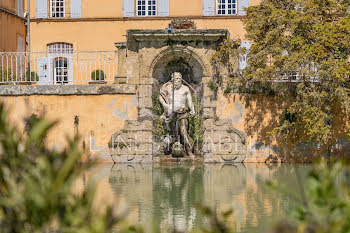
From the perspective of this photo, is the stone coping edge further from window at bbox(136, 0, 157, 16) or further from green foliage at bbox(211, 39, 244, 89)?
window at bbox(136, 0, 157, 16)

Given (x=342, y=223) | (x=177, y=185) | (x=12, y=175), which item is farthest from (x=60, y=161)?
(x=177, y=185)

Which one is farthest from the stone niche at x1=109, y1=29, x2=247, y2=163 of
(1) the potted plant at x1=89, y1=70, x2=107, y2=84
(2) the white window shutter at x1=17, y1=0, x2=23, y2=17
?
(2) the white window shutter at x1=17, y1=0, x2=23, y2=17

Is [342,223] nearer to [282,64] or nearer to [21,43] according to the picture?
[282,64]

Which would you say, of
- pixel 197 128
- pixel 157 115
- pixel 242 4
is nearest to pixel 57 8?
pixel 242 4

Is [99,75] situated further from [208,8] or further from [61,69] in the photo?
[208,8]

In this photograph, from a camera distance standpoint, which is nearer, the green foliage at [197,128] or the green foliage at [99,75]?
the green foliage at [197,128]

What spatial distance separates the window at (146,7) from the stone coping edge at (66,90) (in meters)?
10.9

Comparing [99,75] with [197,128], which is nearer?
[197,128]

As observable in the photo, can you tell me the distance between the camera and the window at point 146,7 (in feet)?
89.3

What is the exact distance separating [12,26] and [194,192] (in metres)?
A: 17.7

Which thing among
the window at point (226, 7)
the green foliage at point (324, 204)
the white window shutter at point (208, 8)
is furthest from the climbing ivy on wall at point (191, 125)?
the green foliage at point (324, 204)

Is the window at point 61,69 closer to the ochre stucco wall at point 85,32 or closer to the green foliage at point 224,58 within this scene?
the ochre stucco wall at point 85,32

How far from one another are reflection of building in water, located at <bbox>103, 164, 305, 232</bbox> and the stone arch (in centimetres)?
244

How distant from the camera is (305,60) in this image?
51.9ft
